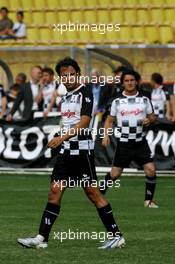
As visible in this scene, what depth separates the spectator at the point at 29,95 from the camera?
22078 millimetres

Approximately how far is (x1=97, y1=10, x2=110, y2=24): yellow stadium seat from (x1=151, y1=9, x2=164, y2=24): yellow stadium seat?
123 centimetres

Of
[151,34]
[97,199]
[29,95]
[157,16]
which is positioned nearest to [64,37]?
[151,34]

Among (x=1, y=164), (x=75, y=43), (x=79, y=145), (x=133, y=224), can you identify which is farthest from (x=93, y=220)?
(x=75, y=43)

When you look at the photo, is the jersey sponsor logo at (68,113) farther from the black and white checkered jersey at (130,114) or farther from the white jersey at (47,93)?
the white jersey at (47,93)

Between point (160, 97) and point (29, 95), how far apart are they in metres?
2.93

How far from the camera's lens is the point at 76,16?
27.9 m

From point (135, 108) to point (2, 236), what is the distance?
14.5ft

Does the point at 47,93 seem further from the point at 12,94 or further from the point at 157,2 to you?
the point at 157,2

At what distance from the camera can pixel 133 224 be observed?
12.9 meters

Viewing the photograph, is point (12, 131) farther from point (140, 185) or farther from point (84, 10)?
point (84, 10)

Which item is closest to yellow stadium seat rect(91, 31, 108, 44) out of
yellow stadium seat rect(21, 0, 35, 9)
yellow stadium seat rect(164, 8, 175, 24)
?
yellow stadium seat rect(164, 8, 175, 24)

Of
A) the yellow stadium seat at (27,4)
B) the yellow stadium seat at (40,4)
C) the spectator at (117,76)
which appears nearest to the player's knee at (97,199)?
the spectator at (117,76)

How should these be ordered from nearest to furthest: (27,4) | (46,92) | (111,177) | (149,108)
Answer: (149,108)
(111,177)
(46,92)
(27,4)

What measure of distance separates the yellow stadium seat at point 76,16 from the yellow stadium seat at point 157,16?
2009mm
